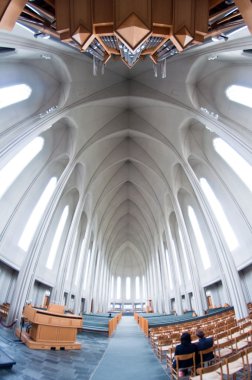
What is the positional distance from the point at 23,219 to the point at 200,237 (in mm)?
14301

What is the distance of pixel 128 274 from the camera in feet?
151

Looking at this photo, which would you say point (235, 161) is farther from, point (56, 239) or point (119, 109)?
point (56, 239)

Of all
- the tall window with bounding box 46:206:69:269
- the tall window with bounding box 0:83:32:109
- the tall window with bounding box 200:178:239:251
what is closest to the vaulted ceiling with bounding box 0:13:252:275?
the tall window with bounding box 0:83:32:109

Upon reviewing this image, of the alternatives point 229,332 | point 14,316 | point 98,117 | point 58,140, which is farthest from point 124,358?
point 98,117

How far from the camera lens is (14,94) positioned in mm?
10375

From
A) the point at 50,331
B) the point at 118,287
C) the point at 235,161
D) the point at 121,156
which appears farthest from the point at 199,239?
the point at 118,287

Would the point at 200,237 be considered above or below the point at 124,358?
above

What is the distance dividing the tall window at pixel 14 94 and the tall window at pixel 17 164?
9.72ft

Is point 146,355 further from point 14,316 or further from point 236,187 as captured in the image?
point 236,187

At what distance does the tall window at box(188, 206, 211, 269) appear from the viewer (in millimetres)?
17297

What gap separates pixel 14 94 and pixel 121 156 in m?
11.3

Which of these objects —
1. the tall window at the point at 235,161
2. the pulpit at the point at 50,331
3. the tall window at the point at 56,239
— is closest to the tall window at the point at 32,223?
the tall window at the point at 56,239

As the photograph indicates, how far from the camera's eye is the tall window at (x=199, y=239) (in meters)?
17.3

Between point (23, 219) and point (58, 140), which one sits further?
point (58, 140)
